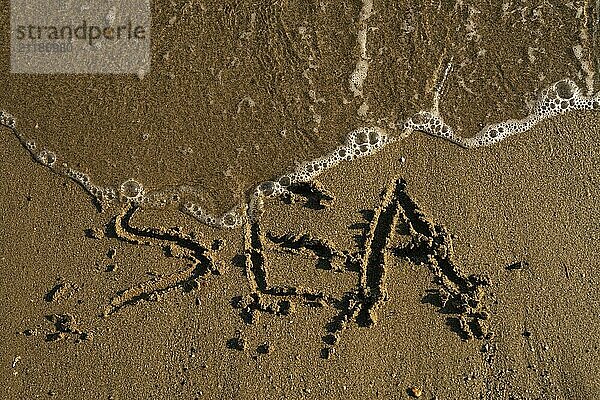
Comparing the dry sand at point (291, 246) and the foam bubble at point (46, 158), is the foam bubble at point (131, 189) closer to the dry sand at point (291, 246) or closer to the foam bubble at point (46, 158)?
the dry sand at point (291, 246)

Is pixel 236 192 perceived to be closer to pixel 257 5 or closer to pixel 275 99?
pixel 275 99

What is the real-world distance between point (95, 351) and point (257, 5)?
9.07 ft

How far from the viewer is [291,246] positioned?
151 inches

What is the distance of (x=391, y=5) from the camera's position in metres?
3.93

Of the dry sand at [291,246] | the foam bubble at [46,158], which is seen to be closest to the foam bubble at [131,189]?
the dry sand at [291,246]

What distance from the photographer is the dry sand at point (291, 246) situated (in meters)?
3.69

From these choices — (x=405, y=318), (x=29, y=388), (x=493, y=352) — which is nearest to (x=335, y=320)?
(x=405, y=318)

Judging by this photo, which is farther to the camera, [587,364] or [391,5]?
[391,5]

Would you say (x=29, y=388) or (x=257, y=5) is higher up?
(x=257, y=5)

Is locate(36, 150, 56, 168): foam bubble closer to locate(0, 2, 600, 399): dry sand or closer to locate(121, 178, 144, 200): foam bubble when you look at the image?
locate(0, 2, 600, 399): dry sand

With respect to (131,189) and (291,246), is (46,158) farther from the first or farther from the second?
(291,246)

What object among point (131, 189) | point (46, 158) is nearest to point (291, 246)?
point (131, 189)

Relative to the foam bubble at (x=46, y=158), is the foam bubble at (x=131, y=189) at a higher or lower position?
lower

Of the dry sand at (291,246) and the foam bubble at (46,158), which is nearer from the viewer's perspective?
the dry sand at (291,246)
